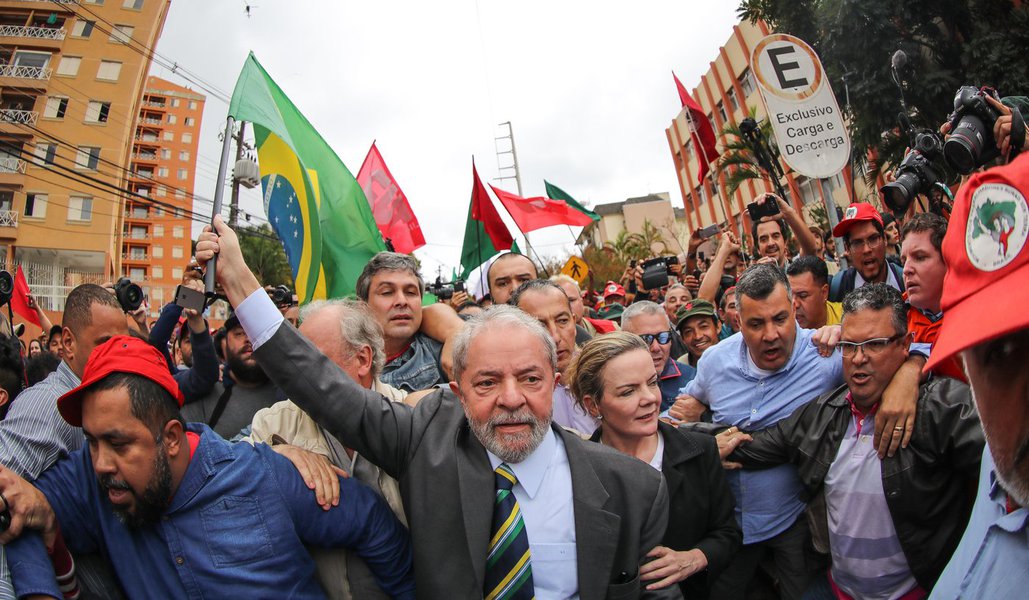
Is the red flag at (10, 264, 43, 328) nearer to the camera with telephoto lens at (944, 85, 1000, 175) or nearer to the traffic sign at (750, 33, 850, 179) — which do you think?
the traffic sign at (750, 33, 850, 179)

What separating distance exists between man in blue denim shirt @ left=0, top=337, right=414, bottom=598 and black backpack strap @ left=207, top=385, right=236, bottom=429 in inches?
63.8

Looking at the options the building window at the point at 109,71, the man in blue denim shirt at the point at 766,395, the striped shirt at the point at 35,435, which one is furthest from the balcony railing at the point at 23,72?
the man in blue denim shirt at the point at 766,395

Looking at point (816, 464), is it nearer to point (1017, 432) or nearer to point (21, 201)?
point (1017, 432)

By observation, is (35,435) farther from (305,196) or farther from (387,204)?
(387,204)

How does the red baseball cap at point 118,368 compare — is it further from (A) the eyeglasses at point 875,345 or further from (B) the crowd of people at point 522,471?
(A) the eyeglasses at point 875,345

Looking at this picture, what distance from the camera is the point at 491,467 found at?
7.10ft

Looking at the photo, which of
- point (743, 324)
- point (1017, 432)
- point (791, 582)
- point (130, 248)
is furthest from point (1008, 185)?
point (130, 248)

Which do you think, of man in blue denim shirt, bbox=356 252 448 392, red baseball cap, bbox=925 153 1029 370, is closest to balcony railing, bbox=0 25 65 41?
man in blue denim shirt, bbox=356 252 448 392

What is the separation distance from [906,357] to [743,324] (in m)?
0.73

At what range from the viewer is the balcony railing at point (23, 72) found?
3272 centimetres

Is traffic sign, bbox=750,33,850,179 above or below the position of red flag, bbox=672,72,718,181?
below


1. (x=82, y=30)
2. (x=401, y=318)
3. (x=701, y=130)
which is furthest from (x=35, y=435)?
(x=82, y=30)

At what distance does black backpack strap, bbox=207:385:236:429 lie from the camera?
12.4 ft

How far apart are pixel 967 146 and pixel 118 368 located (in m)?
3.34
